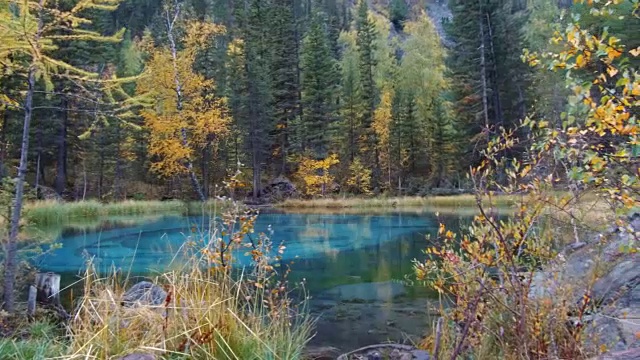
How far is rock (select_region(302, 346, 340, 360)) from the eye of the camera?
4426mm

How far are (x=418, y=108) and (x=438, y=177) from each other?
5533 millimetres

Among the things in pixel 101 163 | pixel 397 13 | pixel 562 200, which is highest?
pixel 397 13

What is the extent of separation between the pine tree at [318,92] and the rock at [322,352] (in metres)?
26.6

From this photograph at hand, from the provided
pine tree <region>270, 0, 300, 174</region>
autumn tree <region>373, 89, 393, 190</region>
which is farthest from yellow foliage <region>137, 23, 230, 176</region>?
autumn tree <region>373, 89, 393, 190</region>

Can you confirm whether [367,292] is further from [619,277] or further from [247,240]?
[619,277]

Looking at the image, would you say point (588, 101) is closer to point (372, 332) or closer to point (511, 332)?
point (511, 332)

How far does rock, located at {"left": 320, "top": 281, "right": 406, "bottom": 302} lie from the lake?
0.01 meters

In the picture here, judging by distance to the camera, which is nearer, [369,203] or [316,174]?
[369,203]

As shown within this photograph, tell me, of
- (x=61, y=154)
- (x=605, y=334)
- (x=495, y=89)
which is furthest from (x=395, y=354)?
(x=495, y=89)

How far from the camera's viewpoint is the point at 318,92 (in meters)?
32.0

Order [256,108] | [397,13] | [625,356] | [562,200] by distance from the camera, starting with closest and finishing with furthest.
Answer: [625,356] → [562,200] → [256,108] → [397,13]

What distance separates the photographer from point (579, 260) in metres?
5.38

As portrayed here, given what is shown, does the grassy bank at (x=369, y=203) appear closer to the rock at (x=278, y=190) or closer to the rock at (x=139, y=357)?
the rock at (x=278, y=190)

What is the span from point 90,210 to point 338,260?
11.9 m
